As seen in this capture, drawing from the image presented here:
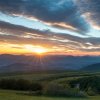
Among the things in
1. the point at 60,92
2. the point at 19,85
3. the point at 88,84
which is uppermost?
the point at 88,84

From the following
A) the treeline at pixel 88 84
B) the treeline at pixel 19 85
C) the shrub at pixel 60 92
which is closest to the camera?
the shrub at pixel 60 92

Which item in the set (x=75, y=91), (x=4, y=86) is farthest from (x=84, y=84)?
(x=75, y=91)

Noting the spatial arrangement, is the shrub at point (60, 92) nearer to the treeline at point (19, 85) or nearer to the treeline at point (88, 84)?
the treeline at point (88, 84)

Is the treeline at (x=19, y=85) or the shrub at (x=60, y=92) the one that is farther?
the treeline at (x=19, y=85)

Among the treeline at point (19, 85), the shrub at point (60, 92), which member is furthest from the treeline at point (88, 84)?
the shrub at point (60, 92)

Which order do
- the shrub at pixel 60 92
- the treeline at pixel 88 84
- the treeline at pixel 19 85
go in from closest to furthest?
the shrub at pixel 60 92 → the treeline at pixel 88 84 → the treeline at pixel 19 85

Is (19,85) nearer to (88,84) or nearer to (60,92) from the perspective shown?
(88,84)

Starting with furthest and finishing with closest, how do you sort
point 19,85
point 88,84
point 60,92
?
point 88,84 → point 19,85 → point 60,92

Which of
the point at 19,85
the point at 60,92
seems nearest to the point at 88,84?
the point at 19,85

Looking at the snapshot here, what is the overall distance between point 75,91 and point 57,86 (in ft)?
9.24

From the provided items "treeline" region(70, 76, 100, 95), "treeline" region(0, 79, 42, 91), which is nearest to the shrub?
"treeline" region(70, 76, 100, 95)

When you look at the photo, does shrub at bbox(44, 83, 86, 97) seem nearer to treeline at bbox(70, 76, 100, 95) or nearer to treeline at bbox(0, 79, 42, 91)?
treeline at bbox(70, 76, 100, 95)

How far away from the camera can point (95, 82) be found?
75.0 m

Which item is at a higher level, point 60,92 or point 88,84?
point 88,84
